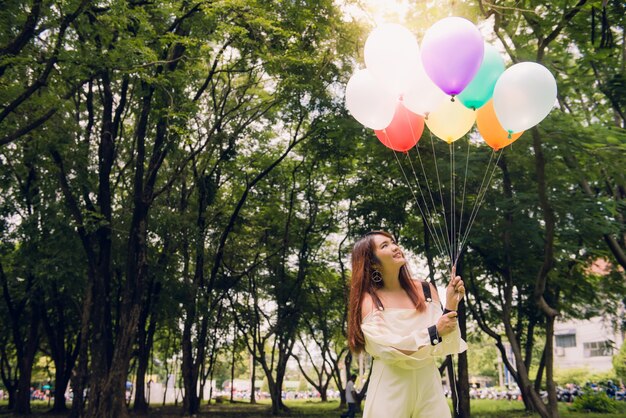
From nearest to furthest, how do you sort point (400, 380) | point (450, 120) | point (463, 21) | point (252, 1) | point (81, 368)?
1. point (400, 380)
2. point (463, 21)
3. point (450, 120)
4. point (252, 1)
5. point (81, 368)

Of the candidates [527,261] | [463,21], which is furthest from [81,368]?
[463,21]

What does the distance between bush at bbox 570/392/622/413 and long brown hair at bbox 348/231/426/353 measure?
16568 millimetres

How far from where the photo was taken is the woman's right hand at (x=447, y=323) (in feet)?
9.24

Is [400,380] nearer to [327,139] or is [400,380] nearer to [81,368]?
[327,139]

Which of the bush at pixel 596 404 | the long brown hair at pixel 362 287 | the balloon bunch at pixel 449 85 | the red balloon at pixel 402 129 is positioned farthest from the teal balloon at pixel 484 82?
the bush at pixel 596 404

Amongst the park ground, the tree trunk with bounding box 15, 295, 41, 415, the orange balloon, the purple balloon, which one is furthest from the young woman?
the tree trunk with bounding box 15, 295, 41, 415

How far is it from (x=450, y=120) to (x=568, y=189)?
672cm

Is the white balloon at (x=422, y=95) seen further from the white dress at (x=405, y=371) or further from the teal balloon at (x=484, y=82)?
the white dress at (x=405, y=371)

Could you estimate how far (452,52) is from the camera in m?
4.34

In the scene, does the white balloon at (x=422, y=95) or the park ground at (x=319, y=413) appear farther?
the park ground at (x=319, y=413)

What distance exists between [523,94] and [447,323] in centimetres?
259

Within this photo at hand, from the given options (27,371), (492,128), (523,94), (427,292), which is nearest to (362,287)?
(427,292)

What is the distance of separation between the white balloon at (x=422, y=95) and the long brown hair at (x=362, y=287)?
1.89m

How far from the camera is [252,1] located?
9562 mm
